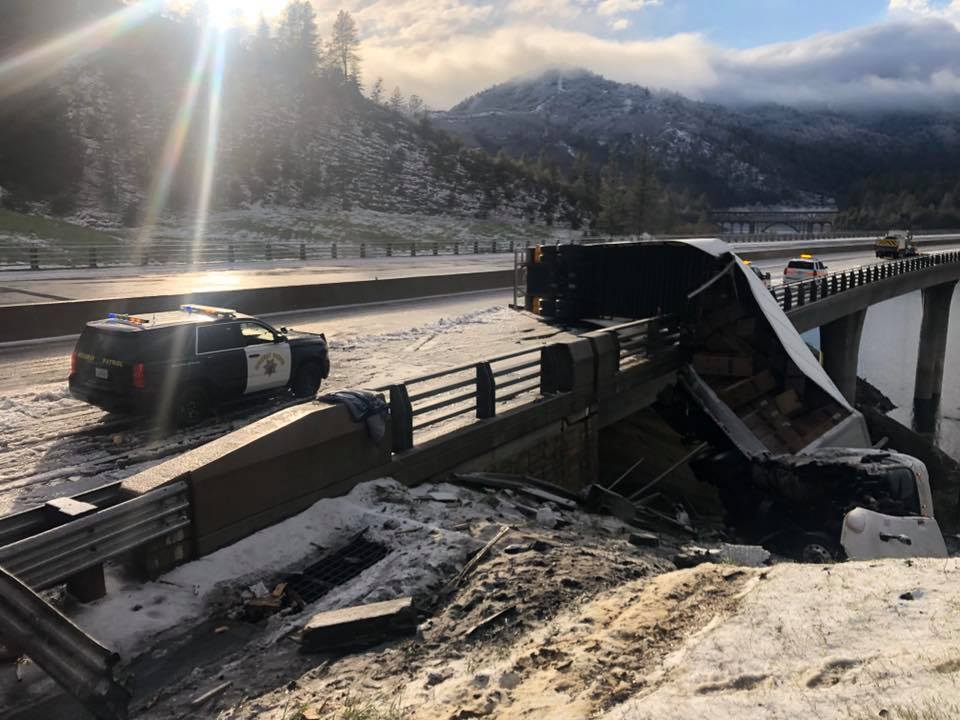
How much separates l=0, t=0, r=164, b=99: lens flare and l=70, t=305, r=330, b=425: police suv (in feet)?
290

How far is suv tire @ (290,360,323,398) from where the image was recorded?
12172 millimetres

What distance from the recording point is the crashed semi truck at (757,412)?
11.0 meters

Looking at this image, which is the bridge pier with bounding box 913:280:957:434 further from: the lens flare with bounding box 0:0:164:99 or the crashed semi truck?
the lens flare with bounding box 0:0:164:99

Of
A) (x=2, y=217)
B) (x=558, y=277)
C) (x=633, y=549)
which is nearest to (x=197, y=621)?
(x=633, y=549)

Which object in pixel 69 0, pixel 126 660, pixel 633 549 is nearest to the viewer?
→ pixel 126 660

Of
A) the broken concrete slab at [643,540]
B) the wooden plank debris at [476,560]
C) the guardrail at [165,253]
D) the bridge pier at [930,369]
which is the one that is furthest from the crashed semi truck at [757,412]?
the bridge pier at [930,369]

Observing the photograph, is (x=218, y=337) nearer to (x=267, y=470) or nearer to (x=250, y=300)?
(x=267, y=470)

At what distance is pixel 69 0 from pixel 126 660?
426 feet

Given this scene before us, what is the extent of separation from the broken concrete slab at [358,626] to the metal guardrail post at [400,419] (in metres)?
3.35

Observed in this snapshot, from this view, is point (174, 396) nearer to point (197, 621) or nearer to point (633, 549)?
point (197, 621)

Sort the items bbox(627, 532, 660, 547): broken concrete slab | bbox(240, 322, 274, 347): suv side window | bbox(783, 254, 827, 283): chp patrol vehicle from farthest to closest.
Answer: bbox(783, 254, 827, 283): chp patrol vehicle, bbox(240, 322, 274, 347): suv side window, bbox(627, 532, 660, 547): broken concrete slab

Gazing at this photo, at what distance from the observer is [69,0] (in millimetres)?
108000

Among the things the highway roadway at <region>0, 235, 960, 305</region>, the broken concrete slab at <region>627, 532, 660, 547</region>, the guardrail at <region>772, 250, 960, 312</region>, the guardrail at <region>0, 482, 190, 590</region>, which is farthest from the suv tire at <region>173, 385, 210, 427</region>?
the guardrail at <region>772, 250, 960, 312</region>

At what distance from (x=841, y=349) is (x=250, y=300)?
96.0ft
